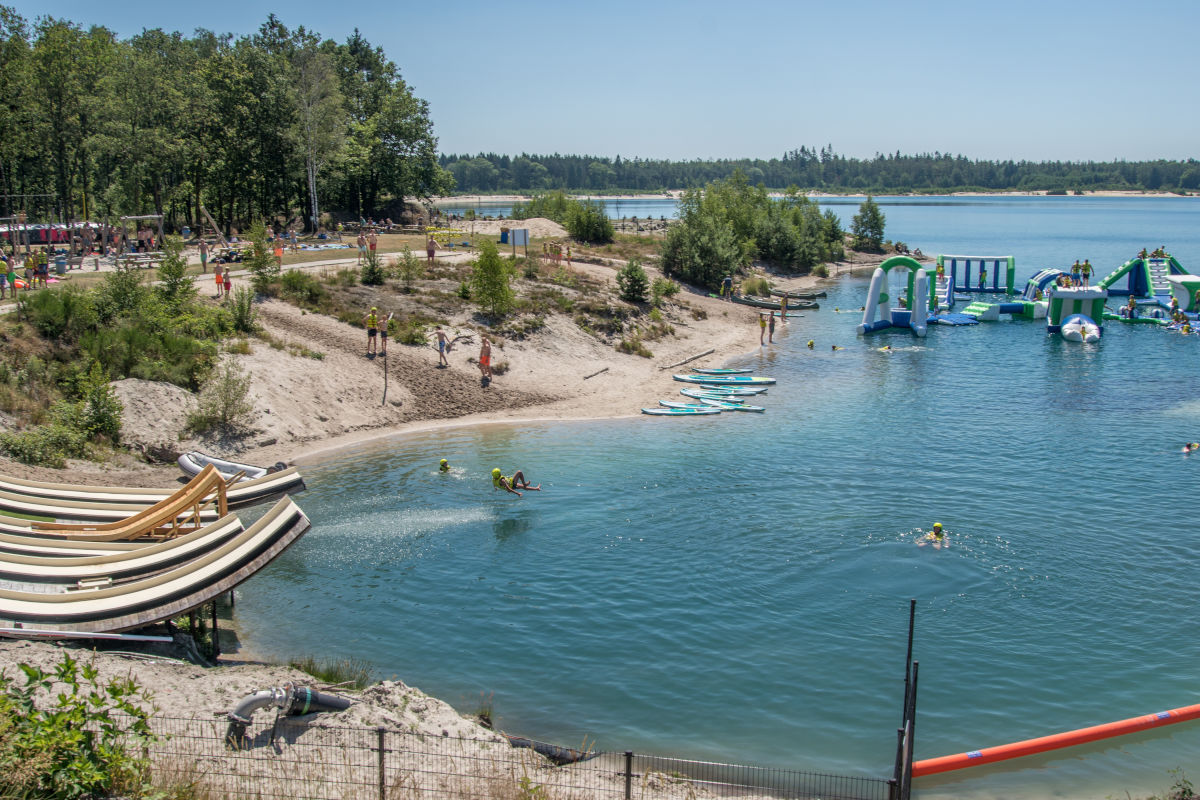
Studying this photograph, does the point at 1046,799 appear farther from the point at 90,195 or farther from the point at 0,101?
the point at 90,195

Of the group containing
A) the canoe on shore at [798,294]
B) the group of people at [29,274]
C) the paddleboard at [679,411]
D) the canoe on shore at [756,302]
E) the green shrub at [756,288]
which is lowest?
the paddleboard at [679,411]

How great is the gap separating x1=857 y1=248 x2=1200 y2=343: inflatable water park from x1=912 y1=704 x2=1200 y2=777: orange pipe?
41.7 m

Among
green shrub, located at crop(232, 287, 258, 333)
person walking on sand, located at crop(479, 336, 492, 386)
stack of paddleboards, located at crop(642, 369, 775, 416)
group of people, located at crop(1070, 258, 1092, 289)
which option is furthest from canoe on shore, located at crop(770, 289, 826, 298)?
green shrub, located at crop(232, 287, 258, 333)

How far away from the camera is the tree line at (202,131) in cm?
5544

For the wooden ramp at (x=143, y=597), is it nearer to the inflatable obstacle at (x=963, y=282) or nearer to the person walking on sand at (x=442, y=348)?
the person walking on sand at (x=442, y=348)

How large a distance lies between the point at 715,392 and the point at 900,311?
78.0 feet

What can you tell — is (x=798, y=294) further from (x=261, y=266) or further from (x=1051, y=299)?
(x=261, y=266)

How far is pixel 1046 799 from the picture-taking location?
1337 centimetres

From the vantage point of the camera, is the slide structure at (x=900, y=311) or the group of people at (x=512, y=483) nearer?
the group of people at (x=512, y=483)

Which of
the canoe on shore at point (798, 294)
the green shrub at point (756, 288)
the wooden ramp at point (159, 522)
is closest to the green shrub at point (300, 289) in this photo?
the wooden ramp at point (159, 522)

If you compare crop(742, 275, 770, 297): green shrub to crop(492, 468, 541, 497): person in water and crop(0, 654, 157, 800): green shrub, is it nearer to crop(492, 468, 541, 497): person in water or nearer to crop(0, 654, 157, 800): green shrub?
crop(492, 468, 541, 497): person in water

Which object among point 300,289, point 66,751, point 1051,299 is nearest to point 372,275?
point 300,289

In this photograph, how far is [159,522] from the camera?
18766mm

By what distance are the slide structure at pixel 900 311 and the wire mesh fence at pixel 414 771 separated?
4533 cm
